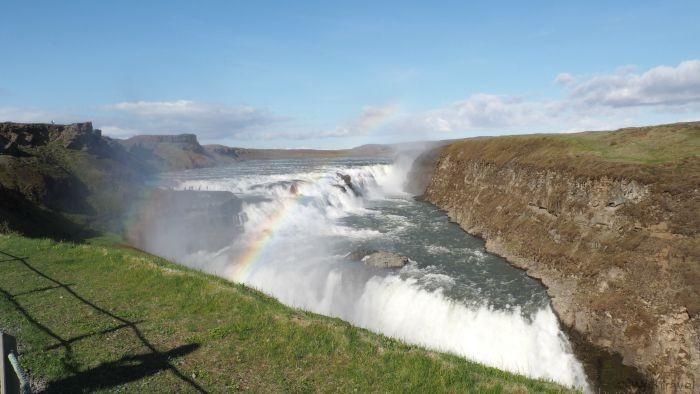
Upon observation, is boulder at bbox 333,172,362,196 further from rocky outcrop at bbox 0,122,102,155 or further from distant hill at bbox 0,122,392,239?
rocky outcrop at bbox 0,122,102,155

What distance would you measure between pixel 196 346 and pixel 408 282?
16533mm

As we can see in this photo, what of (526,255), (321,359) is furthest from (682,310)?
(321,359)

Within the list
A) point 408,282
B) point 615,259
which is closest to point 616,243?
point 615,259

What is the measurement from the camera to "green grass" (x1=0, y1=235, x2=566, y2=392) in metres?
9.25

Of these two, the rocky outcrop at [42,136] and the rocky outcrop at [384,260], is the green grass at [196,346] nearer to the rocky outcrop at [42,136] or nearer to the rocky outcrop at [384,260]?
the rocky outcrop at [384,260]

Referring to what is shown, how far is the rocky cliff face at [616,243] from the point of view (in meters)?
17.7

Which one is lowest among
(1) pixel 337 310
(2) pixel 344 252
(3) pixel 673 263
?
(1) pixel 337 310

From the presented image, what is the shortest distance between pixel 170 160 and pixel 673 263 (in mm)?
145163

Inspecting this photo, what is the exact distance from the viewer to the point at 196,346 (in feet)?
35.1

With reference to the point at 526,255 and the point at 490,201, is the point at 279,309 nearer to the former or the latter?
the point at 526,255

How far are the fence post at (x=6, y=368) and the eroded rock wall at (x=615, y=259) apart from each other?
21.3 m

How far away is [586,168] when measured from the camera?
98.1 ft

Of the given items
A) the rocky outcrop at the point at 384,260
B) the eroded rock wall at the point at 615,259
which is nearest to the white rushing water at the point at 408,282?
the rocky outcrop at the point at 384,260

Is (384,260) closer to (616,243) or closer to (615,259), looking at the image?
(615,259)
